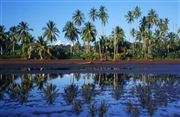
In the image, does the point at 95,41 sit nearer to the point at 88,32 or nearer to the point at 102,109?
the point at 88,32

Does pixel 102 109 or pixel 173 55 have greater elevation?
pixel 173 55

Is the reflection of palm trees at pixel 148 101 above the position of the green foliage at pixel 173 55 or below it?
below

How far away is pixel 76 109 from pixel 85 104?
72.8 inches

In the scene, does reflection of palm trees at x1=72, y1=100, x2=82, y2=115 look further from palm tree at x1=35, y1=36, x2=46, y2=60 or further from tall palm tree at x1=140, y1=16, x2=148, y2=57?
tall palm tree at x1=140, y1=16, x2=148, y2=57

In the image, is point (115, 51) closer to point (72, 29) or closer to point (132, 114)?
point (72, 29)

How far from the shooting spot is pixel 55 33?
10112 centimetres

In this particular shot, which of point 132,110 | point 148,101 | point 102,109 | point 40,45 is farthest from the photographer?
point 40,45

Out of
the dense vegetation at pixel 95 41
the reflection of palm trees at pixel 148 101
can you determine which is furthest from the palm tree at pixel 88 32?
the reflection of palm trees at pixel 148 101

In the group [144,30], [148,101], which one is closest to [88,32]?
[144,30]

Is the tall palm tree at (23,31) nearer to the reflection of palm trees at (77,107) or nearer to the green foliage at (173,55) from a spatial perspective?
the green foliage at (173,55)

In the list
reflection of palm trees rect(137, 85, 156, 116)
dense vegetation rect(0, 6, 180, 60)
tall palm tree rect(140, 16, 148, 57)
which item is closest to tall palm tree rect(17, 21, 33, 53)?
dense vegetation rect(0, 6, 180, 60)

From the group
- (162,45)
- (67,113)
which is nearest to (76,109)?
(67,113)

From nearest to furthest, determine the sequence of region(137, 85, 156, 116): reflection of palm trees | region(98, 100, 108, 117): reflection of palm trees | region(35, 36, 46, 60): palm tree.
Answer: region(98, 100, 108, 117): reflection of palm trees < region(137, 85, 156, 116): reflection of palm trees < region(35, 36, 46, 60): palm tree

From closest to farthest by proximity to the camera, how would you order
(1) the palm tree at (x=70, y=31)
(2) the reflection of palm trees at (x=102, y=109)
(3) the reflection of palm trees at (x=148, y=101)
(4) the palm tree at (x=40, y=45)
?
1. (2) the reflection of palm trees at (x=102, y=109)
2. (3) the reflection of palm trees at (x=148, y=101)
3. (4) the palm tree at (x=40, y=45)
4. (1) the palm tree at (x=70, y=31)
